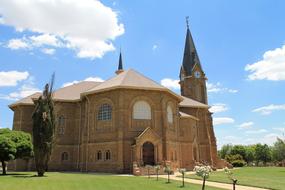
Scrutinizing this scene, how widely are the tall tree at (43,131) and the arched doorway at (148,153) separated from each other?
11.5 metres

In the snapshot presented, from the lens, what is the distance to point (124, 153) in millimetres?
33219

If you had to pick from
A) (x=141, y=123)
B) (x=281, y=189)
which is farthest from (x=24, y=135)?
(x=281, y=189)

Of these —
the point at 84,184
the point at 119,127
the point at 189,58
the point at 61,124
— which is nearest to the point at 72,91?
the point at 61,124

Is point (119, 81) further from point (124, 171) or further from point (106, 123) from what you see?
point (124, 171)

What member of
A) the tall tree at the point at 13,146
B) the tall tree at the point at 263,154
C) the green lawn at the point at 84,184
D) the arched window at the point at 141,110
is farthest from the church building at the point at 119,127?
the tall tree at the point at 263,154

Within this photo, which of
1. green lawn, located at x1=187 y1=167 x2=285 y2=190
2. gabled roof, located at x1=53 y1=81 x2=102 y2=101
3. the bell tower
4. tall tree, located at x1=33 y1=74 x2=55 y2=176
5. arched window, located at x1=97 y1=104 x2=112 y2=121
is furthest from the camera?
the bell tower

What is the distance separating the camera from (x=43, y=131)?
26484 millimetres

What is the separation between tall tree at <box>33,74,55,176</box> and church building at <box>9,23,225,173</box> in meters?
8.85

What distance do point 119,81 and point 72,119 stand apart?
9640mm

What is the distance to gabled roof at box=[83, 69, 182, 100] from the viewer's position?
3494 centimetres

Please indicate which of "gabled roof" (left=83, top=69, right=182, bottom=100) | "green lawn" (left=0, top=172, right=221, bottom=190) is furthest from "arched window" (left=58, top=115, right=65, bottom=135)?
"green lawn" (left=0, top=172, right=221, bottom=190)

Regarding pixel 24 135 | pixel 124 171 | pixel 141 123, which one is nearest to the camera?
pixel 24 135

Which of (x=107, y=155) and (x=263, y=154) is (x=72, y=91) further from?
(x=263, y=154)

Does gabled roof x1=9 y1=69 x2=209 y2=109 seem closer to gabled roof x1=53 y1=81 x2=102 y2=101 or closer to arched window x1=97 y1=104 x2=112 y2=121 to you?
gabled roof x1=53 y1=81 x2=102 y2=101
